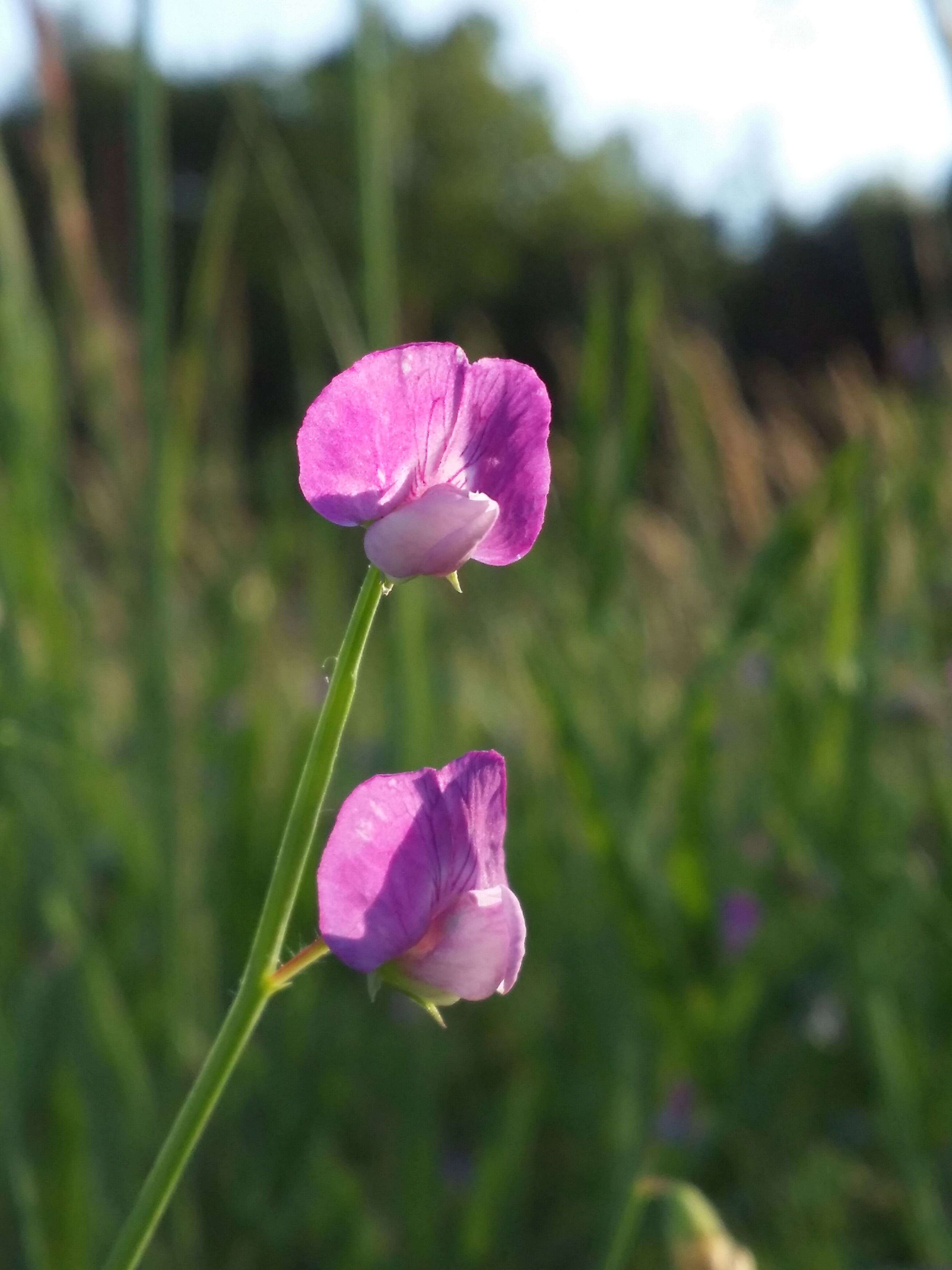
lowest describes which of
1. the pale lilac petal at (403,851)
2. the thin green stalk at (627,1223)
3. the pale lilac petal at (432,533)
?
the thin green stalk at (627,1223)

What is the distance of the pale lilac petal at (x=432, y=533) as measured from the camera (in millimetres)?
271

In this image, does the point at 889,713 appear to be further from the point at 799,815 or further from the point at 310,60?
the point at 310,60

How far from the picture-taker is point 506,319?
11.3m

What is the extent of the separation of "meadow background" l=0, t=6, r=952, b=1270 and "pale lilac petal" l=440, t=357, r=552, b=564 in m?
0.13

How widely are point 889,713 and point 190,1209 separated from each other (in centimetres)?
72

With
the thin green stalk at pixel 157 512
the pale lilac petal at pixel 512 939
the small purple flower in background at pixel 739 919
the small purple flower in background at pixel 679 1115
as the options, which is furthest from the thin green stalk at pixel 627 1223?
the small purple flower in background at pixel 739 919

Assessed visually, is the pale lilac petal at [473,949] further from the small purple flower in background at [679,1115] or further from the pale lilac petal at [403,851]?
the small purple flower in background at [679,1115]

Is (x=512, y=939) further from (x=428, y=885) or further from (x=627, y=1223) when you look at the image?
(x=627, y=1223)

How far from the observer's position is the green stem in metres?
0.24

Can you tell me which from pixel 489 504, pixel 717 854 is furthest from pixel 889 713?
pixel 489 504

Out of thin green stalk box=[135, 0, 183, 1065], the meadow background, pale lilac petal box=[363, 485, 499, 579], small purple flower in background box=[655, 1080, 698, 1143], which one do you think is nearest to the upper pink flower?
pale lilac petal box=[363, 485, 499, 579]

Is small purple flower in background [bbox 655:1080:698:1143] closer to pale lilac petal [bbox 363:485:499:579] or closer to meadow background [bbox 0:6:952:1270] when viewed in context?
→ meadow background [bbox 0:6:952:1270]

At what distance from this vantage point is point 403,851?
27 cm

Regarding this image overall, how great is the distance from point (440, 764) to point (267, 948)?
104 centimetres
